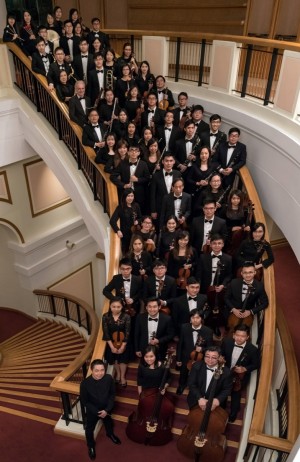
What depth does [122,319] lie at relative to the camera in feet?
13.1

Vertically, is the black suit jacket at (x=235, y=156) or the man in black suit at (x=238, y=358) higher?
the black suit jacket at (x=235, y=156)

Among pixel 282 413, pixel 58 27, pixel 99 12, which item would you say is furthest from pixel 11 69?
pixel 282 413

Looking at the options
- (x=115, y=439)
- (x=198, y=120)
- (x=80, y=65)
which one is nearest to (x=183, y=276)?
(x=115, y=439)

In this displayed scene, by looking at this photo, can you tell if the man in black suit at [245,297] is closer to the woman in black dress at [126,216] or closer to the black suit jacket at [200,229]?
the black suit jacket at [200,229]

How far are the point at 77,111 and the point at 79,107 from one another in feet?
0.20

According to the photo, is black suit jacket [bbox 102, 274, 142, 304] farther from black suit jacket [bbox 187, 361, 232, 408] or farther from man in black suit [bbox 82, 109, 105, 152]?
man in black suit [bbox 82, 109, 105, 152]

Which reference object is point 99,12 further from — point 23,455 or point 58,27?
point 23,455

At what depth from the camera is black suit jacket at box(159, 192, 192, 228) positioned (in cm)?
478

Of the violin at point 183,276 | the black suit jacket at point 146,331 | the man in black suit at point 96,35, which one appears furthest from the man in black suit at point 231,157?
the man in black suit at point 96,35

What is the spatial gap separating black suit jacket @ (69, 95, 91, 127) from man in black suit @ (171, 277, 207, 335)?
9.43 ft

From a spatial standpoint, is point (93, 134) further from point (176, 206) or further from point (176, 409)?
point (176, 409)

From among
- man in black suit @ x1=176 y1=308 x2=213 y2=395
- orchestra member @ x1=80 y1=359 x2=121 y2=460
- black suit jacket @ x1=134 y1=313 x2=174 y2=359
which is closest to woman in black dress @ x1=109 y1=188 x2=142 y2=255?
black suit jacket @ x1=134 y1=313 x2=174 y2=359

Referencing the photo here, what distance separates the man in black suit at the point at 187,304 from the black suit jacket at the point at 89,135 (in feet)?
8.08

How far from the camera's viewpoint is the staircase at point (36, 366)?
498 cm
